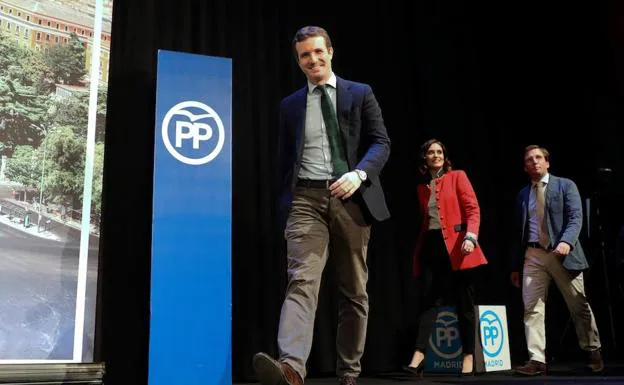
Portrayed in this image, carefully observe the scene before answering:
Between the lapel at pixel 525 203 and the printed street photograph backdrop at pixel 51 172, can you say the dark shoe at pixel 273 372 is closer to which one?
the printed street photograph backdrop at pixel 51 172

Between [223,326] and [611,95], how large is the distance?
4216mm

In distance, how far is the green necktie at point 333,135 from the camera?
7.87 ft

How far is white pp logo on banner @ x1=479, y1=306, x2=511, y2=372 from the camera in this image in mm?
3865

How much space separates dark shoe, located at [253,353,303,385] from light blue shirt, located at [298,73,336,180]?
2.29ft

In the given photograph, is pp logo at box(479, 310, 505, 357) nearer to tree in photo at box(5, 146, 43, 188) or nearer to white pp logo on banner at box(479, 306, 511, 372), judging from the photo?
white pp logo on banner at box(479, 306, 511, 372)

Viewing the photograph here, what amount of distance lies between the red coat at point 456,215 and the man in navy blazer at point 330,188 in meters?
1.40

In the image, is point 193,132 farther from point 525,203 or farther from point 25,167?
point 525,203

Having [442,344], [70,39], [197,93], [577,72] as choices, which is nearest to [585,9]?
[577,72]

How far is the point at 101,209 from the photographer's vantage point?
3539mm

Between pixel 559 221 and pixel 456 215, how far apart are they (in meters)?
0.65

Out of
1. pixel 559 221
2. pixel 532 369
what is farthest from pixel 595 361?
pixel 559 221

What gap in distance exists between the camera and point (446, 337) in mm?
3844

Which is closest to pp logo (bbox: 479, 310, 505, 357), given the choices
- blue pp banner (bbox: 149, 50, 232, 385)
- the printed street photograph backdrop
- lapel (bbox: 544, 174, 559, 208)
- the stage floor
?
the stage floor

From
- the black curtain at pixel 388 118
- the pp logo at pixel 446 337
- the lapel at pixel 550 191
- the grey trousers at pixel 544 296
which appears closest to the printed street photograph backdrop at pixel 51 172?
the black curtain at pixel 388 118
